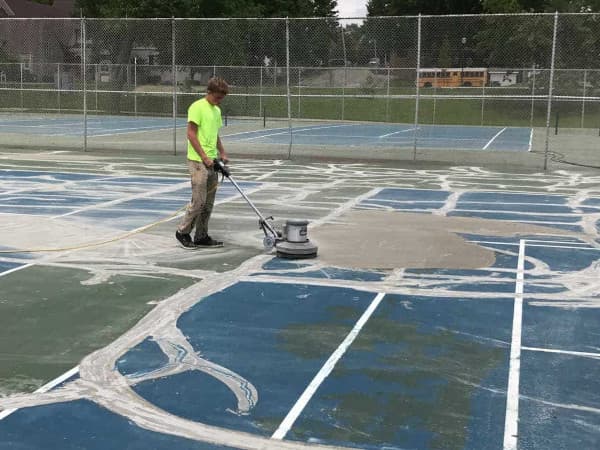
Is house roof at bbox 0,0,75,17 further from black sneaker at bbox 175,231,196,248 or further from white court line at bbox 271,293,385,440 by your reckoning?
white court line at bbox 271,293,385,440

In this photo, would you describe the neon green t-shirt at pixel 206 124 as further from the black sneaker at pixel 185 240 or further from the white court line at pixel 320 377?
the white court line at pixel 320 377

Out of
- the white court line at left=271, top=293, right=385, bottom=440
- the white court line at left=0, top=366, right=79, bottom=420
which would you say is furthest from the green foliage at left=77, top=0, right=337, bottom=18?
the white court line at left=0, top=366, right=79, bottom=420

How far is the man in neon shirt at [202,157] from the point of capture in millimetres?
8805

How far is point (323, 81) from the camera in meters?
29.9

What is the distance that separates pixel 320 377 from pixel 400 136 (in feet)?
81.3

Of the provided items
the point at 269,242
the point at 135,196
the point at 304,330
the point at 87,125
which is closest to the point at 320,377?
the point at 304,330

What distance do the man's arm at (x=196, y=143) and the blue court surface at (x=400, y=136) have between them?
44.5 ft

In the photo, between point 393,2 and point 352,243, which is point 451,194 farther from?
point 393,2

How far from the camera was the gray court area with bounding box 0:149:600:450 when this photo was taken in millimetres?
4484

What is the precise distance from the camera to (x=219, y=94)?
877cm

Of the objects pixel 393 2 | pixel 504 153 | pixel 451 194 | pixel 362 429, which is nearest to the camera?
pixel 362 429

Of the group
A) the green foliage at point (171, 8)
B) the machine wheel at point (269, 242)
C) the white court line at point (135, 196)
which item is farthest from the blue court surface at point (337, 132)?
the machine wheel at point (269, 242)

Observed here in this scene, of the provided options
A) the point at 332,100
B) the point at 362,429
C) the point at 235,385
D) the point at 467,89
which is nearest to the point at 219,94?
the point at 235,385

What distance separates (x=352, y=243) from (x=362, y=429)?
17.2ft
